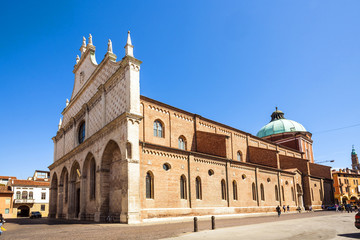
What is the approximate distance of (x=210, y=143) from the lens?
30.2m

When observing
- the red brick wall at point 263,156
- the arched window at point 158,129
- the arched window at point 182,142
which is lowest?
the red brick wall at point 263,156

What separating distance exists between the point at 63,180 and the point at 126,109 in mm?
19475

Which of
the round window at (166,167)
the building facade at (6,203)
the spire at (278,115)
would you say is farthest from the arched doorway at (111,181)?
the spire at (278,115)

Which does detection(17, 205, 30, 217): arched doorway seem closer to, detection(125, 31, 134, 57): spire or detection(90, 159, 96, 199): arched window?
detection(90, 159, 96, 199): arched window

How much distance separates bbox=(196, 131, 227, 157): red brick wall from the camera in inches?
1163

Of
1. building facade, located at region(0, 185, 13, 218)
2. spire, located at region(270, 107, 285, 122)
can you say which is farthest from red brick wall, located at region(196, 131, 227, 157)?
building facade, located at region(0, 185, 13, 218)

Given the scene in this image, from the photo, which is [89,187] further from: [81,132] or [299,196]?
[299,196]

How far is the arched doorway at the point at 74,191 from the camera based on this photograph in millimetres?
29911

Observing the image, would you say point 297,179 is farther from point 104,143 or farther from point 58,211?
point 58,211

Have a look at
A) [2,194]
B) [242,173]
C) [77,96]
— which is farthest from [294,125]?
[2,194]

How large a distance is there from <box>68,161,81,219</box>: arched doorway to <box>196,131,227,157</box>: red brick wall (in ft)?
42.8

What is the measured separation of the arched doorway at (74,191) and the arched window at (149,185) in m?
11.1

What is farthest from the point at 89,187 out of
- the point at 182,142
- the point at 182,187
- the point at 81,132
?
the point at 182,142

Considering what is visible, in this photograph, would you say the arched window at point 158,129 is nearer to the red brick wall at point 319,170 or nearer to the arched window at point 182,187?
the arched window at point 182,187
